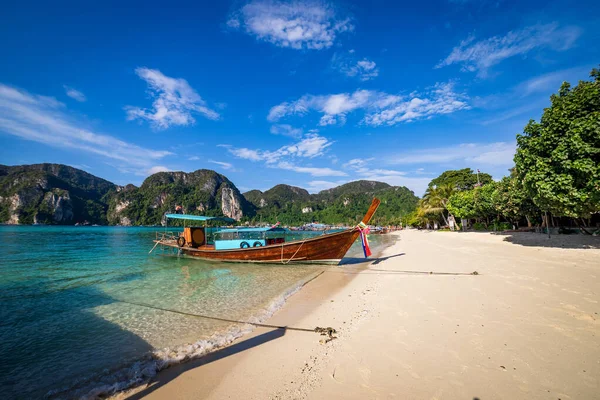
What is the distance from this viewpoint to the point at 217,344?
4996mm

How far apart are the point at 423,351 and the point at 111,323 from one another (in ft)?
25.0

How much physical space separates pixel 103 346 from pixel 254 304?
12.9 ft

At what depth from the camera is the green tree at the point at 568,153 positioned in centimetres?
1173

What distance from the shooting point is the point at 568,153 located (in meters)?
12.5

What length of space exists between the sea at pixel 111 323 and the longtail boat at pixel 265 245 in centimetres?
259

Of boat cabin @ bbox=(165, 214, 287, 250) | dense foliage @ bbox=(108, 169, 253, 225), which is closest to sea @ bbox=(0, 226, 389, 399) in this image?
boat cabin @ bbox=(165, 214, 287, 250)

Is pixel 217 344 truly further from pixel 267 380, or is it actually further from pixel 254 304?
pixel 254 304

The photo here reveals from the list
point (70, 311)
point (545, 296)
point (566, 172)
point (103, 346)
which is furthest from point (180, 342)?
point (566, 172)

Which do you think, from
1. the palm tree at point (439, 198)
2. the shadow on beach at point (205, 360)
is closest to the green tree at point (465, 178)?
the palm tree at point (439, 198)

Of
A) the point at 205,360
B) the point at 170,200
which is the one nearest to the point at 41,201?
the point at 170,200

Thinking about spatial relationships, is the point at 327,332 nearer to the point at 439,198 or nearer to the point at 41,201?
the point at 439,198

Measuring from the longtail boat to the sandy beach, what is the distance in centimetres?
666

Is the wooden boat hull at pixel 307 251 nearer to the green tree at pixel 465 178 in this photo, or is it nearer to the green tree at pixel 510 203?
the green tree at pixel 510 203

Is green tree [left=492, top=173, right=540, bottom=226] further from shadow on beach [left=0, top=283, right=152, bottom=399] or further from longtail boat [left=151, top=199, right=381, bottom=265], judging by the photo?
shadow on beach [left=0, top=283, right=152, bottom=399]
